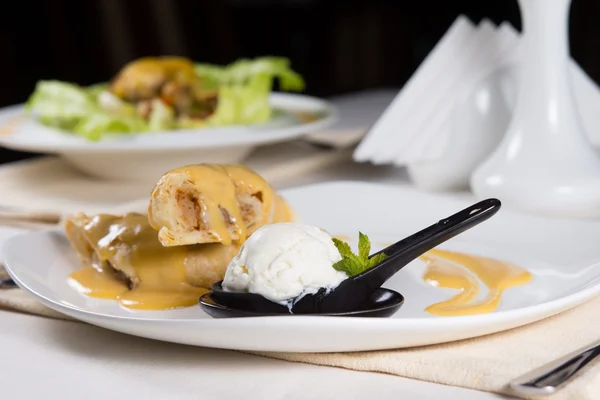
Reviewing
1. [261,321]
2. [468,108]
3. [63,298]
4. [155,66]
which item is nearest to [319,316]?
[261,321]

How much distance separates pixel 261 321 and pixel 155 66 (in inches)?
59.8

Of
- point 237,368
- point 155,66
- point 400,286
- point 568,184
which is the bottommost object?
point 237,368

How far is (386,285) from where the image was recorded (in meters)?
0.97

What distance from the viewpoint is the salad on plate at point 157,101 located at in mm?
1981

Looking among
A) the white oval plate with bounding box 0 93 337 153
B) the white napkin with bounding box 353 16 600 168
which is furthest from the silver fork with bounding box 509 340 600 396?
the white oval plate with bounding box 0 93 337 153

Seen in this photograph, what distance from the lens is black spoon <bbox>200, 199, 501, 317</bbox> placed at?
832 millimetres

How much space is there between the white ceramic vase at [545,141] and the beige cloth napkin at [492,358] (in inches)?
17.5

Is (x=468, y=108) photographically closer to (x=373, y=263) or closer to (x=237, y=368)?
(x=373, y=263)

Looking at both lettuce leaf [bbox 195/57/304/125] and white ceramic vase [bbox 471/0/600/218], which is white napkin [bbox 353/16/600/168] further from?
lettuce leaf [bbox 195/57/304/125]

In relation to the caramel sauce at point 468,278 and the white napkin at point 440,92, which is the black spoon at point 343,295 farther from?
the white napkin at point 440,92

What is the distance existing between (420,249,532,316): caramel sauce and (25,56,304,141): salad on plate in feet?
3.27

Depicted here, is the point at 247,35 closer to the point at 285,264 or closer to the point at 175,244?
the point at 175,244

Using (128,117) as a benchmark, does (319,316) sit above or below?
below

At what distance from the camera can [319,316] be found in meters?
0.75
